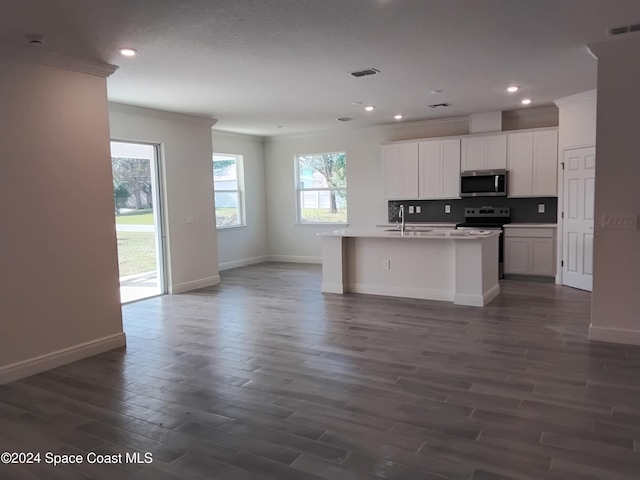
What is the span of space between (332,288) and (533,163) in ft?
12.0

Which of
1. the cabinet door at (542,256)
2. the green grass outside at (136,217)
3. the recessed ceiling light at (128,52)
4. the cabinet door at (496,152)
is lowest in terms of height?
the cabinet door at (542,256)

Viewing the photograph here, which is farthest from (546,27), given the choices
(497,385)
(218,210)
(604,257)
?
(218,210)

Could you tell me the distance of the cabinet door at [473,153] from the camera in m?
7.57

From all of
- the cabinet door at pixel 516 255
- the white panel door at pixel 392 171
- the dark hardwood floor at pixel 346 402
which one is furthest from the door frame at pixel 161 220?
the cabinet door at pixel 516 255

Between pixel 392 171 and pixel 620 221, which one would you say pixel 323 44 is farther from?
pixel 392 171

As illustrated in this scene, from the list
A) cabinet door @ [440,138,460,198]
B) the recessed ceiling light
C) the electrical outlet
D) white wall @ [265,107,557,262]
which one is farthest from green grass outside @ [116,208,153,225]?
the electrical outlet

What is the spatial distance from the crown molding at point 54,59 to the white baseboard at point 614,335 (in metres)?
4.94

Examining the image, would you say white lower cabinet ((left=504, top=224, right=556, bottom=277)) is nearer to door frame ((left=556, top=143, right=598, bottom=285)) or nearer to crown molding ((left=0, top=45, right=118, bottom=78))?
door frame ((left=556, top=143, right=598, bottom=285))

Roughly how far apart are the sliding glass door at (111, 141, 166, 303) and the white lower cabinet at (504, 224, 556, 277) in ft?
17.3

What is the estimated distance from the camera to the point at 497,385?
329cm

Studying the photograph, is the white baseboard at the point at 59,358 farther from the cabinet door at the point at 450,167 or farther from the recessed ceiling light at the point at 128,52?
the cabinet door at the point at 450,167

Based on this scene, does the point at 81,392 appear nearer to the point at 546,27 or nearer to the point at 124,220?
the point at 124,220

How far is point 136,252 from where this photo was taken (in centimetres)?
672

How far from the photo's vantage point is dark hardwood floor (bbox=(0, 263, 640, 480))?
7.82ft
